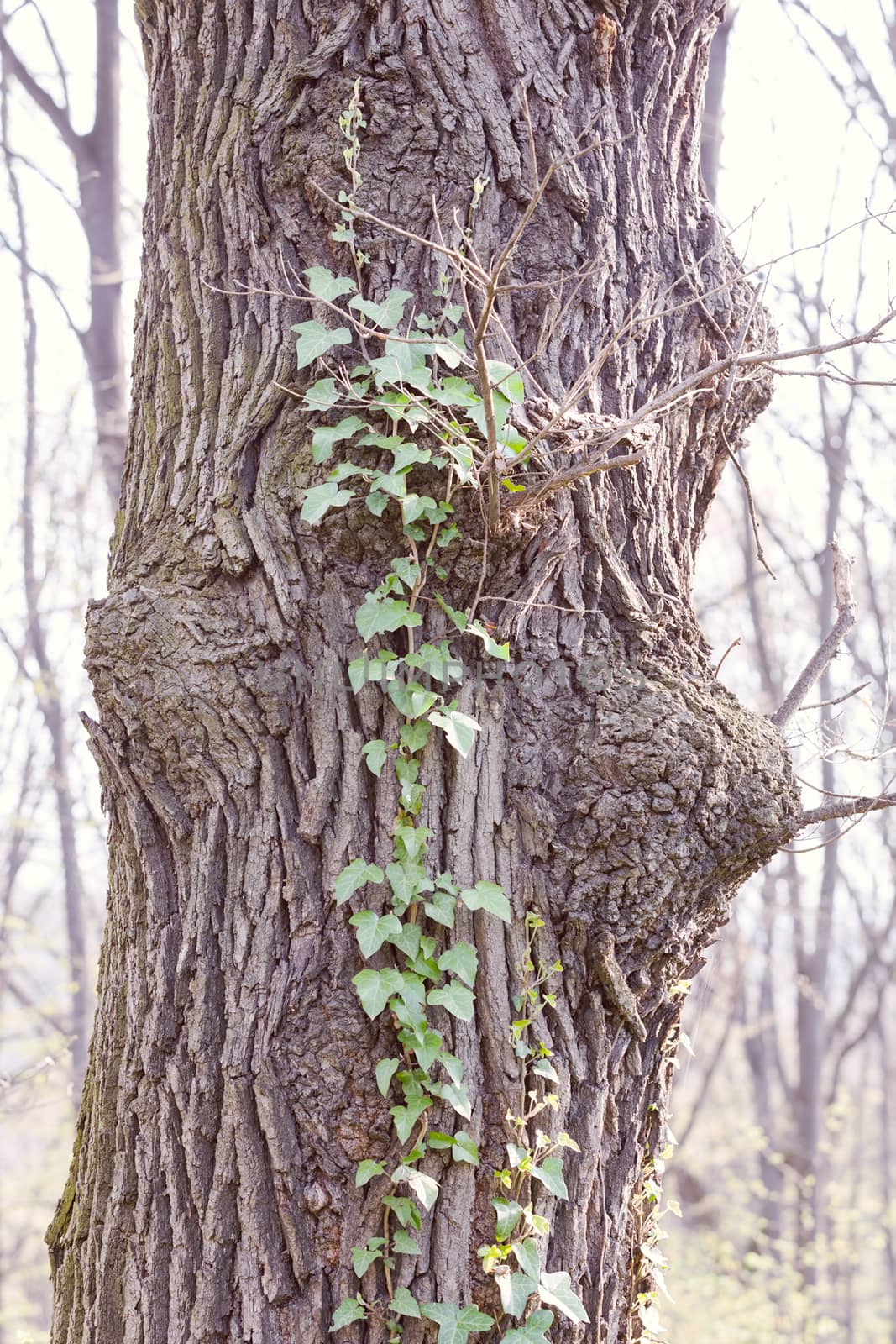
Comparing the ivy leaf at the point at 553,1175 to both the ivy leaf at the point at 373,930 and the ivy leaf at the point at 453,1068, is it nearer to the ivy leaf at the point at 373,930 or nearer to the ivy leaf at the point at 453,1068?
the ivy leaf at the point at 453,1068

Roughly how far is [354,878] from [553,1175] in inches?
24.4

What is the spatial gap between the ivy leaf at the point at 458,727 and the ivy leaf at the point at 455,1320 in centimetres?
90

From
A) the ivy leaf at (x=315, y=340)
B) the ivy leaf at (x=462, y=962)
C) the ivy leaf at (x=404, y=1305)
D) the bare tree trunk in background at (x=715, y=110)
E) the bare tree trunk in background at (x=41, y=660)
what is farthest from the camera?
the bare tree trunk in background at (x=41, y=660)

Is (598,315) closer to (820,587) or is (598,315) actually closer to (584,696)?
(584,696)

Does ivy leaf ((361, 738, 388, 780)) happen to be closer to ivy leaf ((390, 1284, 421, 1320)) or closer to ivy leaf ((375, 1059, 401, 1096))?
ivy leaf ((375, 1059, 401, 1096))

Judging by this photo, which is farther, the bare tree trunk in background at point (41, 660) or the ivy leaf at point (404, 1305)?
the bare tree trunk in background at point (41, 660)

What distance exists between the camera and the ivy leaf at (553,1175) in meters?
1.61

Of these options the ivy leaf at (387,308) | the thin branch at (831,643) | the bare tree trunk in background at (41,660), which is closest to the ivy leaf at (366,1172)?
the thin branch at (831,643)

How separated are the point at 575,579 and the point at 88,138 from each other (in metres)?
5.68

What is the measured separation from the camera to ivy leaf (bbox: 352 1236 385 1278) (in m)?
1.52

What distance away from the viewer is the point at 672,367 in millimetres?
2076

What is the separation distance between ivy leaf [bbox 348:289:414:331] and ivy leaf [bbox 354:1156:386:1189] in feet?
4.80

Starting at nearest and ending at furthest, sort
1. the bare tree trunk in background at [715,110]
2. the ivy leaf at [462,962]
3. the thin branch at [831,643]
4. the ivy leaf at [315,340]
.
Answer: the ivy leaf at [462,962] < the ivy leaf at [315,340] < the thin branch at [831,643] < the bare tree trunk in background at [715,110]

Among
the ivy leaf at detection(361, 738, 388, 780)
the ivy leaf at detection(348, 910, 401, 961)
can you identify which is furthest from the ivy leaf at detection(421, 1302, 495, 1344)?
the ivy leaf at detection(361, 738, 388, 780)
